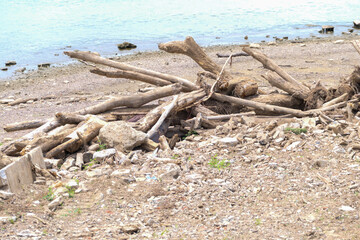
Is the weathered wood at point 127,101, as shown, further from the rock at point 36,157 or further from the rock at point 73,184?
the rock at point 73,184

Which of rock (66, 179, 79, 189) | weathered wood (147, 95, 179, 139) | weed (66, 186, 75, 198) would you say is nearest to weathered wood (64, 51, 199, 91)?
weathered wood (147, 95, 179, 139)

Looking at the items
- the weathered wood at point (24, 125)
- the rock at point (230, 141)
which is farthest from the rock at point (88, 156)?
the rock at point (230, 141)

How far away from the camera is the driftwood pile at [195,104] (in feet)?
29.8

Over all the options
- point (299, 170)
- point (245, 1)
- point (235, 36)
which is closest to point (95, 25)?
point (235, 36)

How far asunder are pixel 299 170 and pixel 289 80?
4.29 m

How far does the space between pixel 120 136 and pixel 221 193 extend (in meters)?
2.68

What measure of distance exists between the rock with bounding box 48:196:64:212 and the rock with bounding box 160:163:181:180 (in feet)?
5.15

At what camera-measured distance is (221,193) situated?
6.19 meters

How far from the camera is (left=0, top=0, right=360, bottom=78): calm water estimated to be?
90.4ft

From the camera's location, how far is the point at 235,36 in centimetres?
2986

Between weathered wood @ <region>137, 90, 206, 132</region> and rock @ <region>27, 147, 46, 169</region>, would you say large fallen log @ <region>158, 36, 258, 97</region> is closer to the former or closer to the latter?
weathered wood @ <region>137, 90, 206, 132</region>

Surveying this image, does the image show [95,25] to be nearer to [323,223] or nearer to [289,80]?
[289,80]

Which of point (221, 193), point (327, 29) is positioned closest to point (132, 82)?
point (221, 193)

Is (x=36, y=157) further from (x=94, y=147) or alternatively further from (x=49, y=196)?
(x=94, y=147)
